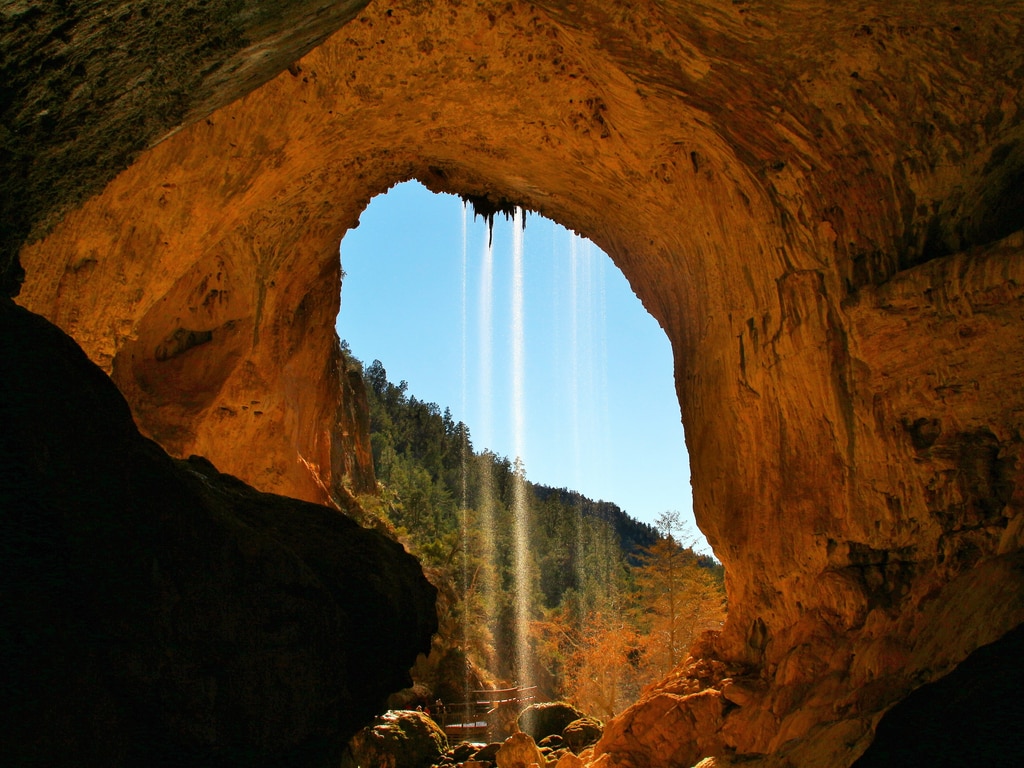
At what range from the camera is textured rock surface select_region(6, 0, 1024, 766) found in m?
5.81

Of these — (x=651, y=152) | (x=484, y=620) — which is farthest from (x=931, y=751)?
(x=484, y=620)

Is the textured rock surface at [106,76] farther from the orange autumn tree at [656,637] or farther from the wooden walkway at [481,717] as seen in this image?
the orange autumn tree at [656,637]

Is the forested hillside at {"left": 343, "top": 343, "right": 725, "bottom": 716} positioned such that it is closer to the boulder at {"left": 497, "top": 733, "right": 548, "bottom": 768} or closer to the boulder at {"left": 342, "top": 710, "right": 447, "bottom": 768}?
the boulder at {"left": 342, "top": 710, "right": 447, "bottom": 768}

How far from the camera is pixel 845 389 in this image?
280 inches

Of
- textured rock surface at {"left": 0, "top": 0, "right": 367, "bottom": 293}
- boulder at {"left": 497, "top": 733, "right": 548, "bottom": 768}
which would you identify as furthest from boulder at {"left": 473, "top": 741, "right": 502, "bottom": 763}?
textured rock surface at {"left": 0, "top": 0, "right": 367, "bottom": 293}

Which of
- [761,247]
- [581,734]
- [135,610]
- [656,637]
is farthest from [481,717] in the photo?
[135,610]

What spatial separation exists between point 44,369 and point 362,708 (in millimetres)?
1852

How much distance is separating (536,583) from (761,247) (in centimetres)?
3531

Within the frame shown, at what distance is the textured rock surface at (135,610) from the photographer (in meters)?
2.00

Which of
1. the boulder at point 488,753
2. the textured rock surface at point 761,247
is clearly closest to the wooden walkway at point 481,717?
the boulder at point 488,753

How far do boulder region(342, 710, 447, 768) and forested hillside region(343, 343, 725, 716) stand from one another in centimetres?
675

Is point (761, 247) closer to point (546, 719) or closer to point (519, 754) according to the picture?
point (519, 754)

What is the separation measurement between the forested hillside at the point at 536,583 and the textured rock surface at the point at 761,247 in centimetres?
1257

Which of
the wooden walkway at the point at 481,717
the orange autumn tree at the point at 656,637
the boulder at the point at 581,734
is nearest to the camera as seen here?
the boulder at the point at 581,734
